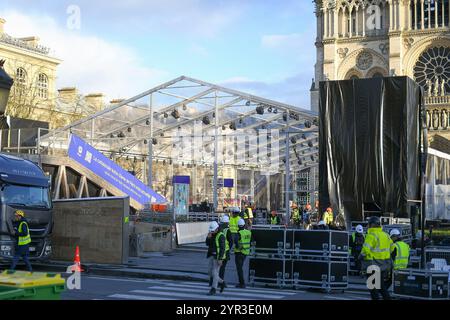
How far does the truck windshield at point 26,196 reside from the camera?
1923 cm

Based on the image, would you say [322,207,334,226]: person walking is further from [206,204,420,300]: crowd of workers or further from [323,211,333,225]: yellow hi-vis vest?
[206,204,420,300]: crowd of workers

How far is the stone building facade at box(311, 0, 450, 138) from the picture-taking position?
6366 centimetres

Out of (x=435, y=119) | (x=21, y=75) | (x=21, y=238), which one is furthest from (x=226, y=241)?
(x=435, y=119)

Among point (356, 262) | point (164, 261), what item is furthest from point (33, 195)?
point (356, 262)

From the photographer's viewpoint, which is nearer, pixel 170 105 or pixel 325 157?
pixel 325 157

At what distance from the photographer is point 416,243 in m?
20.6

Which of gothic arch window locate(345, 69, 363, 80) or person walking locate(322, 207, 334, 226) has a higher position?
gothic arch window locate(345, 69, 363, 80)

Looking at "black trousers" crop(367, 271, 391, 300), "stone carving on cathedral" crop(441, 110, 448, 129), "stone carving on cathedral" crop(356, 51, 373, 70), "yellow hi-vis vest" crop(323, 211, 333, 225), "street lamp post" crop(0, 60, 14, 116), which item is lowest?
"black trousers" crop(367, 271, 391, 300)

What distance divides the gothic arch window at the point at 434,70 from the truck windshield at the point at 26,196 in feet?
164

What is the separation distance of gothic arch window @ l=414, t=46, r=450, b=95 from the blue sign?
128 ft

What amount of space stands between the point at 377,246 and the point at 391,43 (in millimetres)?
55950

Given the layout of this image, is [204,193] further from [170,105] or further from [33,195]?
[33,195]

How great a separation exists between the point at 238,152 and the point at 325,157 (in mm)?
25379

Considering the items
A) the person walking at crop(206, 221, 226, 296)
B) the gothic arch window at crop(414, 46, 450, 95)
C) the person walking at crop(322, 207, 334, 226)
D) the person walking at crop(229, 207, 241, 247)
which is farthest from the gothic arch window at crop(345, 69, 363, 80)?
the person walking at crop(206, 221, 226, 296)
